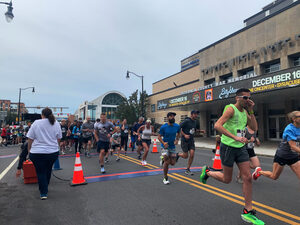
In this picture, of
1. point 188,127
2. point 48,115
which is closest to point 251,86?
point 188,127

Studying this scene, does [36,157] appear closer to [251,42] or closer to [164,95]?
[251,42]

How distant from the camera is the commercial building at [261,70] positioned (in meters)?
14.8

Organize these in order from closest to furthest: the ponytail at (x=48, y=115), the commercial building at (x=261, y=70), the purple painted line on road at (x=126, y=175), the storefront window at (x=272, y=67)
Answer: the ponytail at (x=48, y=115) < the purple painted line on road at (x=126, y=175) < the commercial building at (x=261, y=70) < the storefront window at (x=272, y=67)

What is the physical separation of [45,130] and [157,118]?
115 feet

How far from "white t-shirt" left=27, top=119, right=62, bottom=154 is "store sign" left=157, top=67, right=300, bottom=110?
13234 millimetres

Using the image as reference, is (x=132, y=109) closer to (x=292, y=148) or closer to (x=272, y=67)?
(x=272, y=67)

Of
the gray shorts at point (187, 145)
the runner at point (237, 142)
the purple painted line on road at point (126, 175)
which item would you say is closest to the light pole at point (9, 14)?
the purple painted line on road at point (126, 175)

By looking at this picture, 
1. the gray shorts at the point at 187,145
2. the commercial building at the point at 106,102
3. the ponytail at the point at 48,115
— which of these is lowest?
the gray shorts at the point at 187,145

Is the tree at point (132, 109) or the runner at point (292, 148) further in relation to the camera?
the tree at point (132, 109)

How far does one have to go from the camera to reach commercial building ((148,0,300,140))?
48.4ft

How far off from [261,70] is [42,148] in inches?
784

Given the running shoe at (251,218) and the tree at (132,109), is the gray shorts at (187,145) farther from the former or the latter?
the tree at (132,109)

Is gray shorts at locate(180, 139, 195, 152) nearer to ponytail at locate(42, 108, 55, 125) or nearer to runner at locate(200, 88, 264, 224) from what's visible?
runner at locate(200, 88, 264, 224)

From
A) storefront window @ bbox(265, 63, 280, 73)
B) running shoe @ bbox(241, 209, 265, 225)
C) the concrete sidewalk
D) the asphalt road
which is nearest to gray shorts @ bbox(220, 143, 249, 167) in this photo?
running shoe @ bbox(241, 209, 265, 225)
